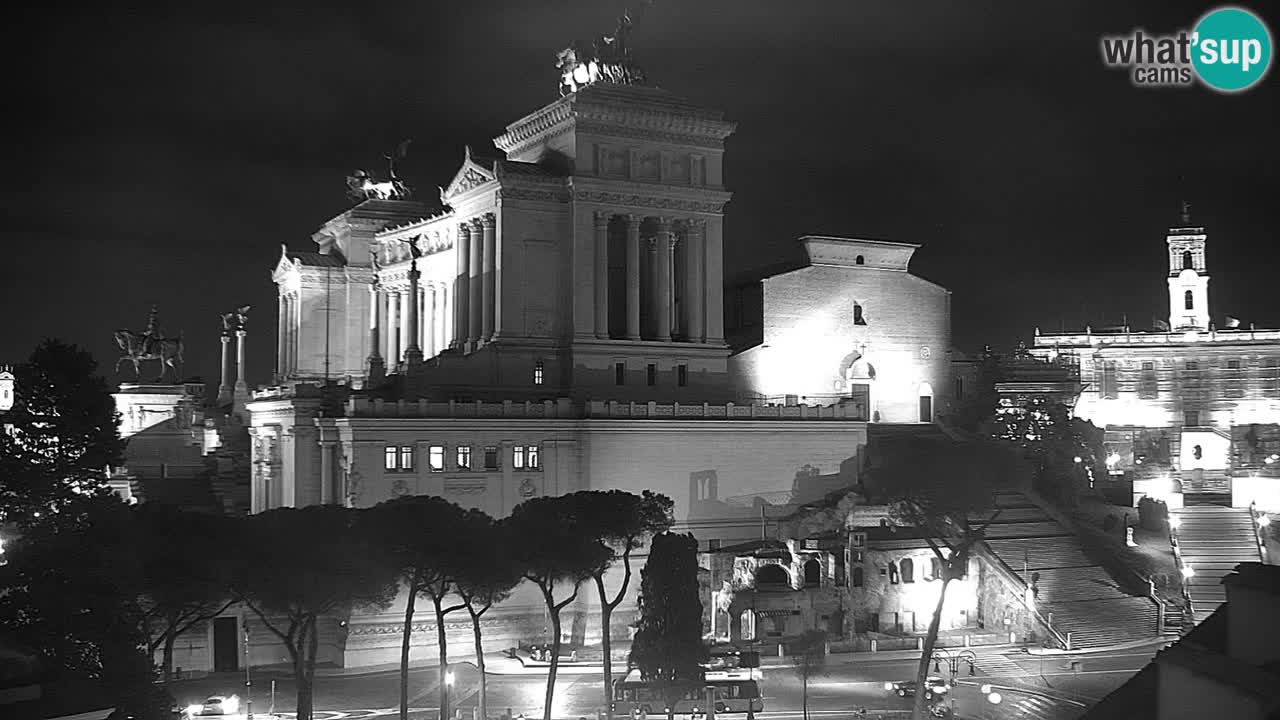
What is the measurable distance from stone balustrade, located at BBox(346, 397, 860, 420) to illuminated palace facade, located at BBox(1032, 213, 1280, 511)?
4166 cm

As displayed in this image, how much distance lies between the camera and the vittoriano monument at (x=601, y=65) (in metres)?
81.6

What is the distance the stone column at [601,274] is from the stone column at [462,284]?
8.77 meters

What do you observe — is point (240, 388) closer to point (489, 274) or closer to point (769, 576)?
point (489, 274)

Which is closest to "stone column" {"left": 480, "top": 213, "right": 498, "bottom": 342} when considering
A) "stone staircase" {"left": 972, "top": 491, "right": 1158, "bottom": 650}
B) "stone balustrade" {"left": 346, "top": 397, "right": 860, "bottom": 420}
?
"stone balustrade" {"left": 346, "top": 397, "right": 860, "bottom": 420}

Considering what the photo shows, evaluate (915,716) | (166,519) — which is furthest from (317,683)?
(915,716)

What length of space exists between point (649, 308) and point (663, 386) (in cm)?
505

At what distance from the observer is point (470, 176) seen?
8169cm

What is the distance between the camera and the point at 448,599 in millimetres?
67125

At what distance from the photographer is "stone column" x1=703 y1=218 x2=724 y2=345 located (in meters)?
82.2

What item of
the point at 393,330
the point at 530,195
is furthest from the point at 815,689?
the point at 393,330

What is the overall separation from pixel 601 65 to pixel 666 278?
13849 mm

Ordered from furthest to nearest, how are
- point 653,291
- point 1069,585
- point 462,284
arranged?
1. point 462,284
2. point 653,291
3. point 1069,585

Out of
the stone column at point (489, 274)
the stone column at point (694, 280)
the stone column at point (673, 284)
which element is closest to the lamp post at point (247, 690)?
the stone column at point (489, 274)

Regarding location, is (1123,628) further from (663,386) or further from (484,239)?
(484,239)
